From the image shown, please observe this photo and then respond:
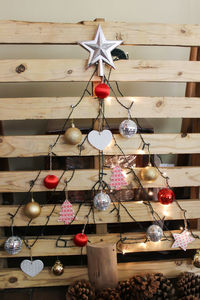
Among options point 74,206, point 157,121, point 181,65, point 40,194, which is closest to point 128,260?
point 74,206

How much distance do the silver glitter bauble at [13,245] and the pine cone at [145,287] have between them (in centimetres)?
41

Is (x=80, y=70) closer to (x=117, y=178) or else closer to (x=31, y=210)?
(x=117, y=178)

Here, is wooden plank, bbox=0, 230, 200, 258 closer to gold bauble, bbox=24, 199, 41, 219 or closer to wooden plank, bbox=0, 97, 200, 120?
gold bauble, bbox=24, 199, 41, 219

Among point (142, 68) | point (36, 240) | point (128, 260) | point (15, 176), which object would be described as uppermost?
point (142, 68)

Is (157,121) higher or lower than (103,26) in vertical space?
lower

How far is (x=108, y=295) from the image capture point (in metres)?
0.87

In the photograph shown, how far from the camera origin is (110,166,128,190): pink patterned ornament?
3.03 ft

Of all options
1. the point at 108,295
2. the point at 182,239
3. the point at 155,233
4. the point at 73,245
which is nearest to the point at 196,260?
the point at 182,239

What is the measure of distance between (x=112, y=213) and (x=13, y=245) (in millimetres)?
361

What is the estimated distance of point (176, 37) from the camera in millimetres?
866

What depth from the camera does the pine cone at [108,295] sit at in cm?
86

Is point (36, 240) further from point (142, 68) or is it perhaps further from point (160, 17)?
point (160, 17)

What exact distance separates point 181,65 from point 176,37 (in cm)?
9

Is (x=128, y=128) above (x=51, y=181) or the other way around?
above
